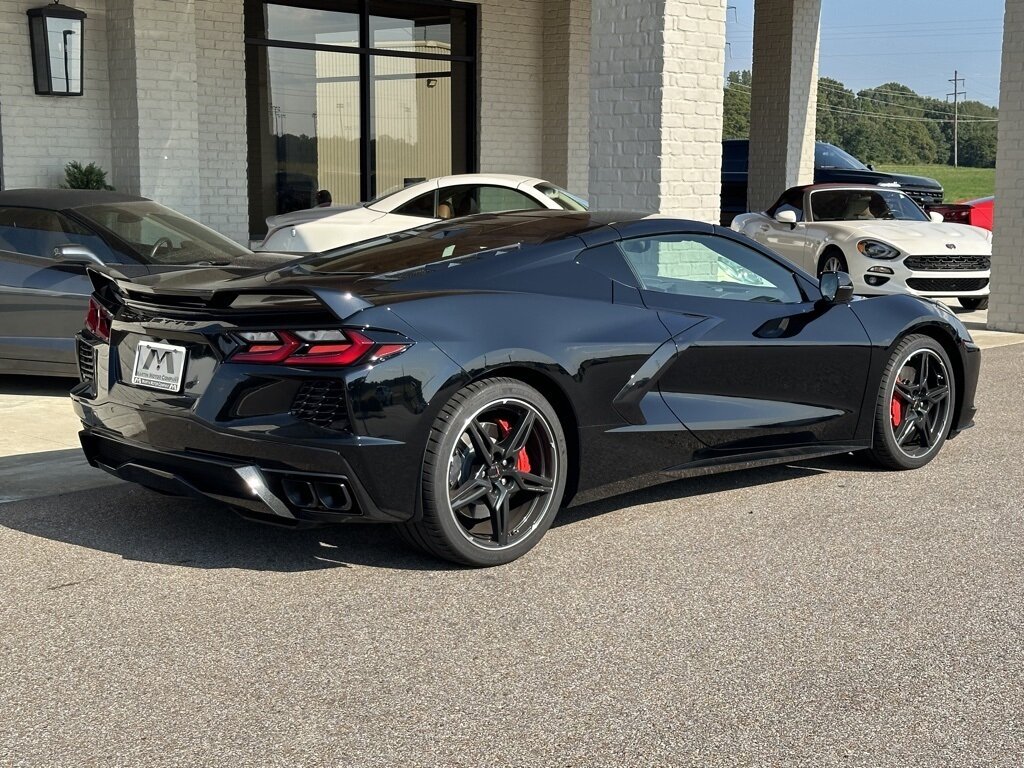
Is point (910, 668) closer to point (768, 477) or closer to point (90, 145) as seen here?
point (768, 477)

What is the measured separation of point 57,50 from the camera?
14352 millimetres

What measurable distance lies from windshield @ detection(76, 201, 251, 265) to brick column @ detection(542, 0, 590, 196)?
11.2 meters

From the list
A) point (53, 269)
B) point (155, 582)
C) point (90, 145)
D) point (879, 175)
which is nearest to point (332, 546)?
point (155, 582)

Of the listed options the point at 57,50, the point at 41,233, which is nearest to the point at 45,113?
the point at 57,50

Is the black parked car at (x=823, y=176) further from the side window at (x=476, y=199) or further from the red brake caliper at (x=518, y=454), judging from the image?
the red brake caliper at (x=518, y=454)

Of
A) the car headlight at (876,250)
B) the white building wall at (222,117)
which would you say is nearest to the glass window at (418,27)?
the white building wall at (222,117)

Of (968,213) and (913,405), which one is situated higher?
(968,213)

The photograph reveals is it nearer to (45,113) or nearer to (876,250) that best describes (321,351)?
(876,250)

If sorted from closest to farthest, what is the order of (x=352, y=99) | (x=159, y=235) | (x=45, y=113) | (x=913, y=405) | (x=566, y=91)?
(x=913, y=405) < (x=159, y=235) < (x=45, y=113) < (x=352, y=99) < (x=566, y=91)

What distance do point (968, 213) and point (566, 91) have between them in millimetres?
6202

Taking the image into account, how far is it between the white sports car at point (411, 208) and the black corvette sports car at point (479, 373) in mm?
7043

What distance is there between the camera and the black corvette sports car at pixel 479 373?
4543 mm

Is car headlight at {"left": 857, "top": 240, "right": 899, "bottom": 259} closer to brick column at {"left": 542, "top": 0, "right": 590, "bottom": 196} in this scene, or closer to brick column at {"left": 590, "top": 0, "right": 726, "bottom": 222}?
brick column at {"left": 590, "top": 0, "right": 726, "bottom": 222}

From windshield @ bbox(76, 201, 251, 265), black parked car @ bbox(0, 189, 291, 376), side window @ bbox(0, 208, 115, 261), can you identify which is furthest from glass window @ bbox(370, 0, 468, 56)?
→ side window @ bbox(0, 208, 115, 261)
